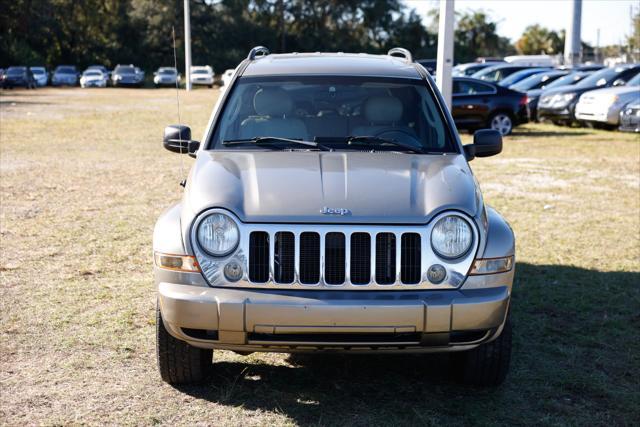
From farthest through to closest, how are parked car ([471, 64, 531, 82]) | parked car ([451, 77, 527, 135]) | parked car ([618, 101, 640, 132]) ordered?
parked car ([471, 64, 531, 82]) < parked car ([451, 77, 527, 135]) < parked car ([618, 101, 640, 132])

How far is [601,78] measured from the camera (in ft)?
78.2

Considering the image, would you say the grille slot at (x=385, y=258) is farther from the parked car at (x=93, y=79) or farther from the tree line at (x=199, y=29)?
the tree line at (x=199, y=29)

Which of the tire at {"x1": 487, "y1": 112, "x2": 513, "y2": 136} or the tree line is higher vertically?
the tree line

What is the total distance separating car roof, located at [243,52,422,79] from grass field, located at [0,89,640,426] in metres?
1.85

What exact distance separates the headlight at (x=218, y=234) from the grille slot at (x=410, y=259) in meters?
0.81

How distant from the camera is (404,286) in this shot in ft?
14.2

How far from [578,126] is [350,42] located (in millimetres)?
56774

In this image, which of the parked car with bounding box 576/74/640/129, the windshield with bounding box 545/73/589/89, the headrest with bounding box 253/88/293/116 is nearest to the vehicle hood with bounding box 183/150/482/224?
Result: the headrest with bounding box 253/88/293/116

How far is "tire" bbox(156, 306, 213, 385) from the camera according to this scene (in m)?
4.72

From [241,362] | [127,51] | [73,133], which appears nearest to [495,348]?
[241,362]

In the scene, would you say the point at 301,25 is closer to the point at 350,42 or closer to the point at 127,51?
the point at 350,42

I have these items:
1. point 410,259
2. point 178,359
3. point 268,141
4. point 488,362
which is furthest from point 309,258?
point 268,141

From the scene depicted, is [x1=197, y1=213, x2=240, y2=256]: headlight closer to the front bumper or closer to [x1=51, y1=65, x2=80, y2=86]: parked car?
the front bumper

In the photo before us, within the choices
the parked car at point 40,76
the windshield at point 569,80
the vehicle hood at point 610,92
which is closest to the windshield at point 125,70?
the parked car at point 40,76
